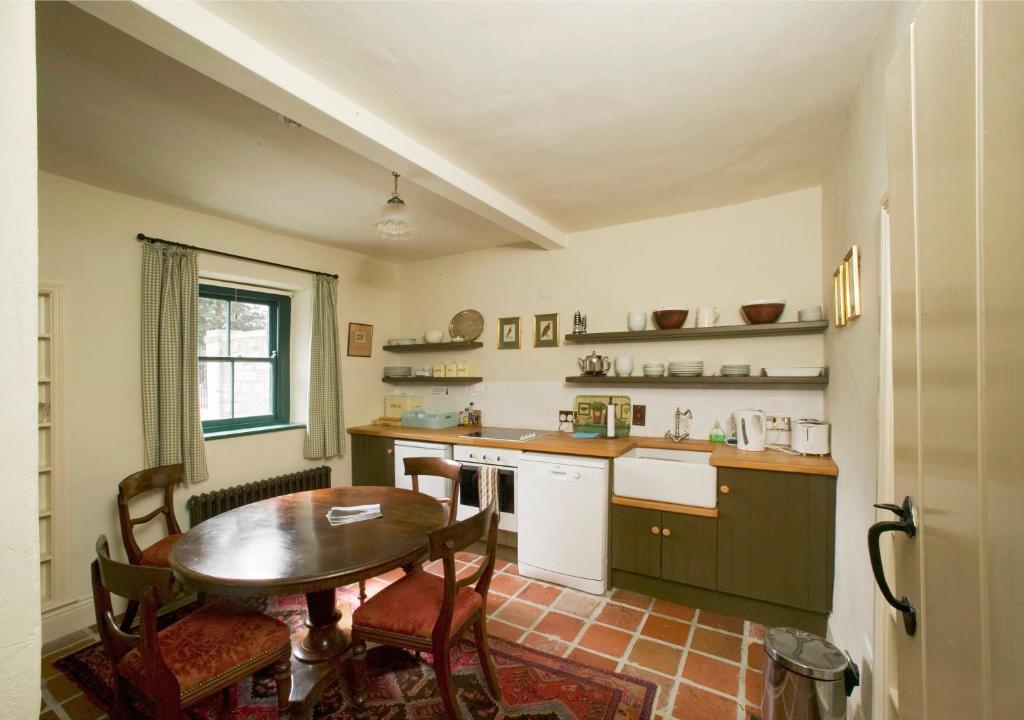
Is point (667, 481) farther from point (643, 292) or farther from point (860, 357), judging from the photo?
point (643, 292)

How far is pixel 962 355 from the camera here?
0.62 metres

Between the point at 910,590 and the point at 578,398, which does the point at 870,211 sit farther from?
the point at 578,398

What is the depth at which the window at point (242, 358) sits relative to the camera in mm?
3539

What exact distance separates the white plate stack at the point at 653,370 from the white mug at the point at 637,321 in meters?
0.29

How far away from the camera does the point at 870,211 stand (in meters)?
1.70

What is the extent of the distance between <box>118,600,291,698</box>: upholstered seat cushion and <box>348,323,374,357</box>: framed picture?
9.32 feet

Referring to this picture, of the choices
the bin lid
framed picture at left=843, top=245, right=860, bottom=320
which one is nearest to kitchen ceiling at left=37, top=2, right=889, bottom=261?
framed picture at left=843, top=245, right=860, bottom=320

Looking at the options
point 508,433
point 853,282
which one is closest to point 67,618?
point 508,433

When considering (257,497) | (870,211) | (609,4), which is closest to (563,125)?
(609,4)

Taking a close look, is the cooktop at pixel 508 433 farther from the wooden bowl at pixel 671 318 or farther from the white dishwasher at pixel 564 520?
the wooden bowl at pixel 671 318

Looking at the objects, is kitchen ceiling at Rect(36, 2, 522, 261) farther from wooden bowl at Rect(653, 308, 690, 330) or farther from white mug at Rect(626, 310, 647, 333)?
wooden bowl at Rect(653, 308, 690, 330)

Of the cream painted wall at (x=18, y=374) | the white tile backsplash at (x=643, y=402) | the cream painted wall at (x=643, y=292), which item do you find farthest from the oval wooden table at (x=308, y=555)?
the cream painted wall at (x=643, y=292)

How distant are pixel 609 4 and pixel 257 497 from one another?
12.4 ft

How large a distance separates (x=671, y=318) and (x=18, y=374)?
131 inches
